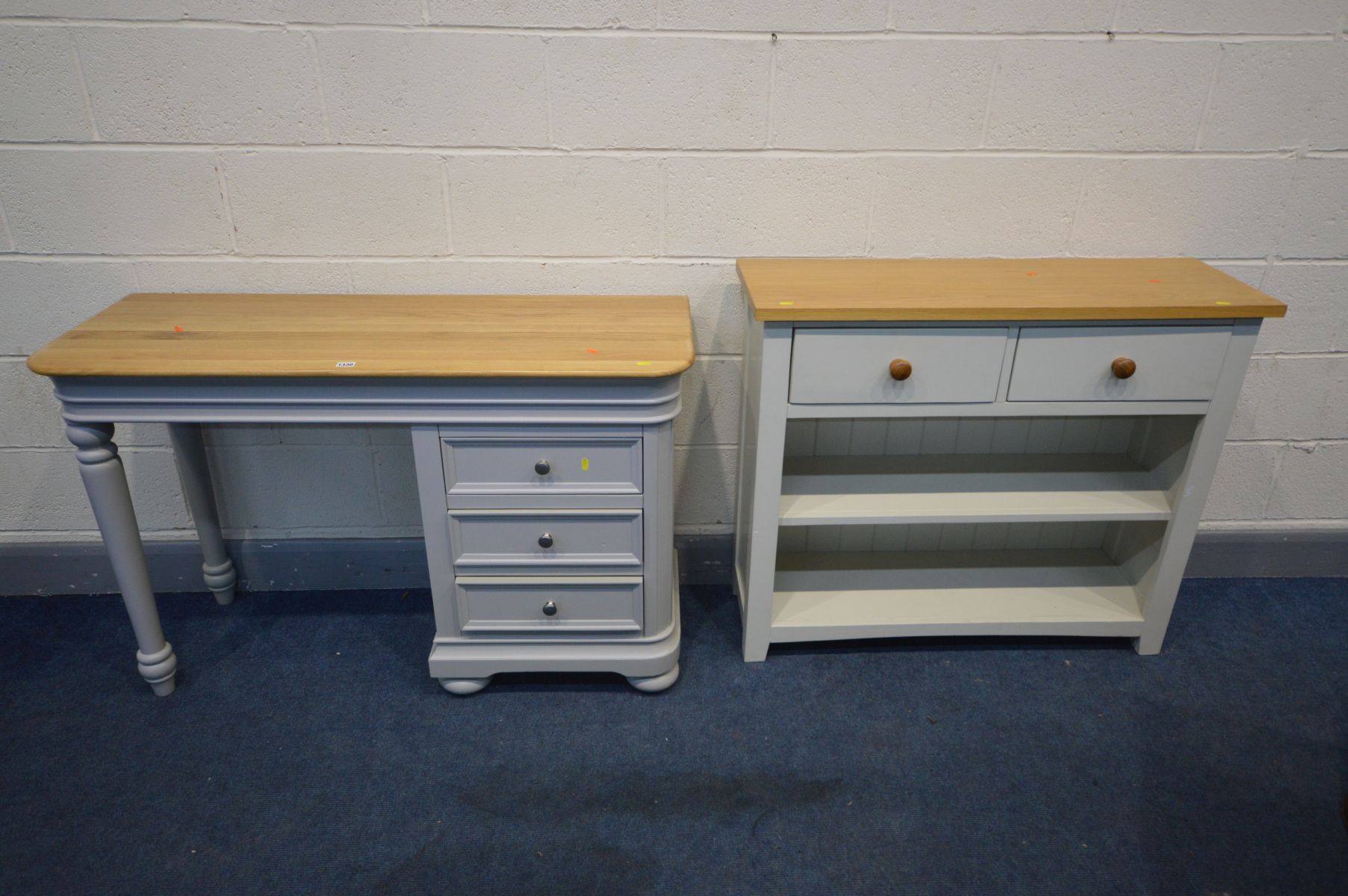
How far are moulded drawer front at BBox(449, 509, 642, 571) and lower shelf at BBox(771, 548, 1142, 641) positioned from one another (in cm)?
49

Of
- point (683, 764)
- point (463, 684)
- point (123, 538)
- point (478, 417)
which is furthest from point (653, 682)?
point (123, 538)

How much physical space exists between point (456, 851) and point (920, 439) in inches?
55.8

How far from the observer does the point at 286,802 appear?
71.9 inches

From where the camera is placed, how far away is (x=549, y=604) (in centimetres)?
199

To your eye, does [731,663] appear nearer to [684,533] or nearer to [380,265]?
[684,533]

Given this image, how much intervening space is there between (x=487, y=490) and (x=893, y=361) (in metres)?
0.84

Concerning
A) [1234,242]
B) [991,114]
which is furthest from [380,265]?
[1234,242]

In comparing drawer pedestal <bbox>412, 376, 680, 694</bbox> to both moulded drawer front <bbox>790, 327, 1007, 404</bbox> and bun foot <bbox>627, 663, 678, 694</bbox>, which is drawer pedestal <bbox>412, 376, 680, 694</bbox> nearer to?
bun foot <bbox>627, 663, 678, 694</bbox>

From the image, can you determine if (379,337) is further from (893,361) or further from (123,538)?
(893,361)

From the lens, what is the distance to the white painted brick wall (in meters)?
1.92

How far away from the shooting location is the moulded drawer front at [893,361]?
182 centimetres

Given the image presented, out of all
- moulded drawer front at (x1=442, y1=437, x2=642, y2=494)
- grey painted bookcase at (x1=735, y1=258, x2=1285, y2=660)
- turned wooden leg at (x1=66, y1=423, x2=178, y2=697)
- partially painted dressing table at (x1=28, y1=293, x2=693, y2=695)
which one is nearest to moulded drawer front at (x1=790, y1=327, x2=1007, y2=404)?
grey painted bookcase at (x1=735, y1=258, x2=1285, y2=660)

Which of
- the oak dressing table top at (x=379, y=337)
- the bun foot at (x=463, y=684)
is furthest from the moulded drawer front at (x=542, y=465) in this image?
the bun foot at (x=463, y=684)

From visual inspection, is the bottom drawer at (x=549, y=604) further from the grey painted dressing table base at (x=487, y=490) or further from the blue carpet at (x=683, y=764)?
the blue carpet at (x=683, y=764)
